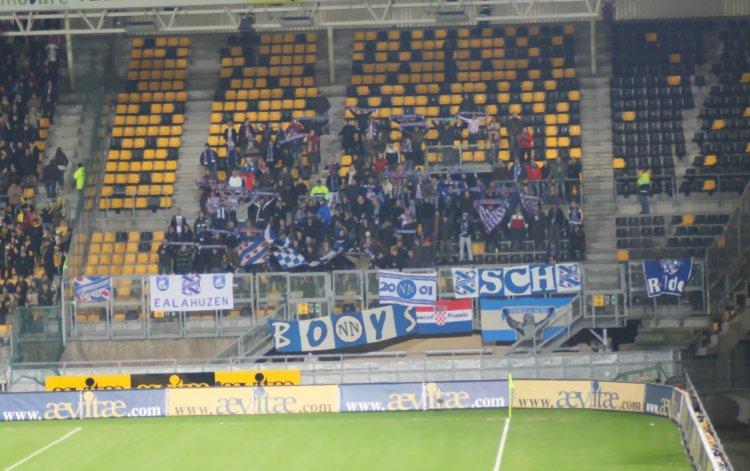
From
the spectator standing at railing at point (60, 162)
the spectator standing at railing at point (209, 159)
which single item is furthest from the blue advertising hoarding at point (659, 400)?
the spectator standing at railing at point (60, 162)

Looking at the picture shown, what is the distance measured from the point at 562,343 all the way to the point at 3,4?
16786mm

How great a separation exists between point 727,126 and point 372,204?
1110 centimetres

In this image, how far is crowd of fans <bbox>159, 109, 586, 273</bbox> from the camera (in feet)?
138

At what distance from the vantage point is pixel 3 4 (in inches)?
1506

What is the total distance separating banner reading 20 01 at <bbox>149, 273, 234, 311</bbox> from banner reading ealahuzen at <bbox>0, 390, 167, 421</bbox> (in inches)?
157

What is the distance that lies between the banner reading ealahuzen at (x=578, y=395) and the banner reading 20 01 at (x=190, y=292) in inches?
356

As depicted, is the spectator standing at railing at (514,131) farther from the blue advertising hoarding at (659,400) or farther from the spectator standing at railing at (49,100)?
the spectator standing at railing at (49,100)

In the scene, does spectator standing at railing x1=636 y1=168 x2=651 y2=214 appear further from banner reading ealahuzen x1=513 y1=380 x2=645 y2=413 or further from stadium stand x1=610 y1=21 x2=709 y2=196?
banner reading ealahuzen x1=513 y1=380 x2=645 y2=413

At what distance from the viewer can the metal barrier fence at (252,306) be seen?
39.8 metres

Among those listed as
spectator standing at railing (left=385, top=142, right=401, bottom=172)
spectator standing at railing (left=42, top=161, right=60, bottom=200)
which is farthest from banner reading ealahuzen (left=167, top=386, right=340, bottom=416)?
spectator standing at railing (left=42, top=161, right=60, bottom=200)

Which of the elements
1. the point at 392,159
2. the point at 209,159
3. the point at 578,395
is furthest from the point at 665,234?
the point at 209,159

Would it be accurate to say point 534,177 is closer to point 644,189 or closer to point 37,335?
point 644,189

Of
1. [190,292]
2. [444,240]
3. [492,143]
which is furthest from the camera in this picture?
[492,143]

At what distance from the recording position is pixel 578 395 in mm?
35562
